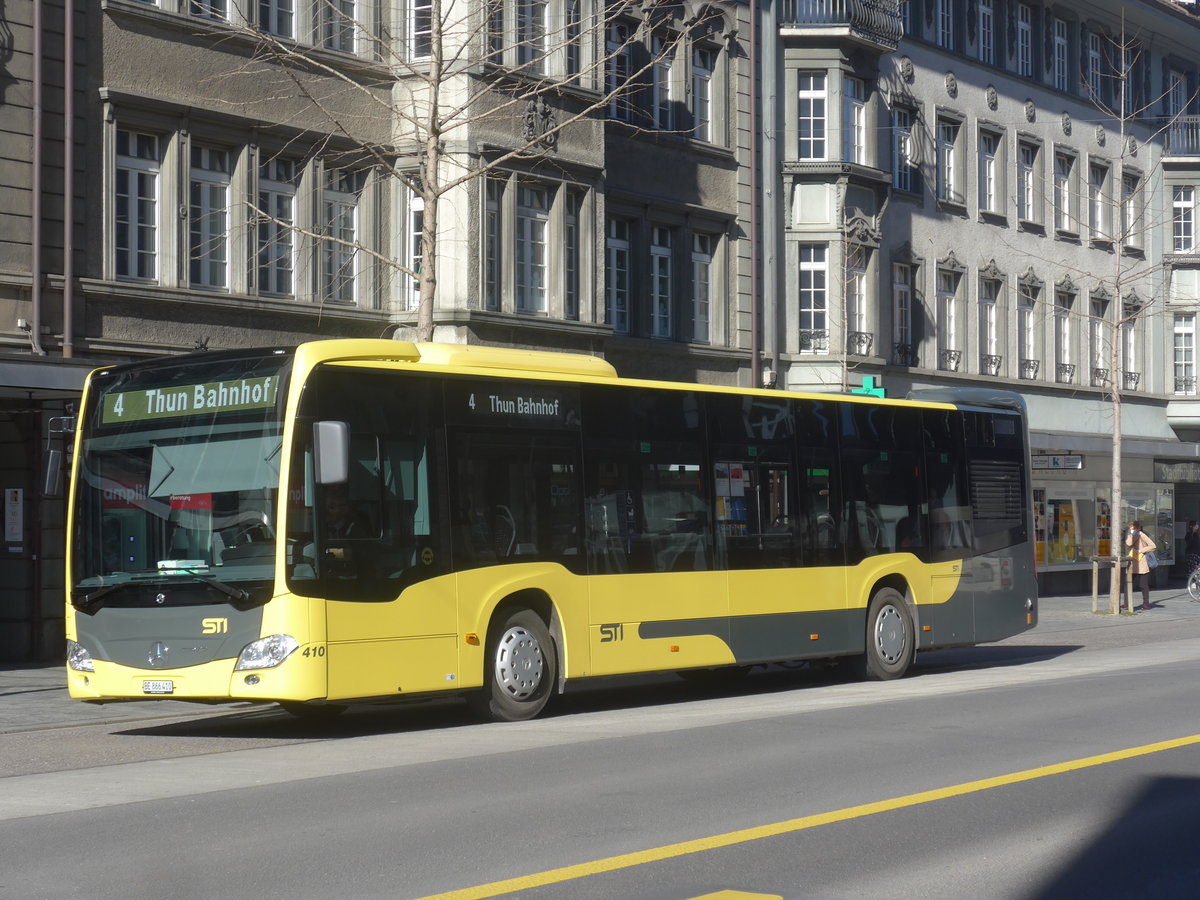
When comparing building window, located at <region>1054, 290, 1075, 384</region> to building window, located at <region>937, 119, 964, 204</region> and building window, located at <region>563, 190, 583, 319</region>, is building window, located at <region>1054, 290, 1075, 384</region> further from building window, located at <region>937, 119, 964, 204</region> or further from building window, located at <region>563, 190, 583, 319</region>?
building window, located at <region>563, 190, 583, 319</region>

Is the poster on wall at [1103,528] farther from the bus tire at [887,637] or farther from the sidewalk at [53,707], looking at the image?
the sidewalk at [53,707]

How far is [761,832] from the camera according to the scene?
820cm

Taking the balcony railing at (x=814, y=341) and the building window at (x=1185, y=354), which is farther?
the building window at (x=1185, y=354)

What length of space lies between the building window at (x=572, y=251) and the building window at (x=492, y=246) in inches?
58.4

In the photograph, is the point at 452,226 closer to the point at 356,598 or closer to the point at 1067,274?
the point at 356,598

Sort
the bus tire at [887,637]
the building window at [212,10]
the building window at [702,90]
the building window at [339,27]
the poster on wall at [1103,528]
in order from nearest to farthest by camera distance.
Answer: the bus tire at [887,637] < the building window at [212,10] < the building window at [339,27] < the building window at [702,90] < the poster on wall at [1103,528]

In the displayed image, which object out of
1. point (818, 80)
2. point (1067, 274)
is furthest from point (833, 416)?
point (1067, 274)

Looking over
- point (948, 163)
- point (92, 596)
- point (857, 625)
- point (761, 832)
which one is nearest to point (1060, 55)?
point (948, 163)

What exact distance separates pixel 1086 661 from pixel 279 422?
40.1 feet

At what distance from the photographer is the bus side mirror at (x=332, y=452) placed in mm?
12164

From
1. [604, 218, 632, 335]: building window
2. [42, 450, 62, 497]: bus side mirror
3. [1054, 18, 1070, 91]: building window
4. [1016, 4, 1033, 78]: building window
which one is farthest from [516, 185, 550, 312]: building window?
[1054, 18, 1070, 91]: building window

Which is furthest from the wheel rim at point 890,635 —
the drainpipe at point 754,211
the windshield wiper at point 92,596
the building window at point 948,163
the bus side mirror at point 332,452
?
the building window at point 948,163

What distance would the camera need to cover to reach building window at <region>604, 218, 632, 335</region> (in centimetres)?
2845

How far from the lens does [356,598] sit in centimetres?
1271
